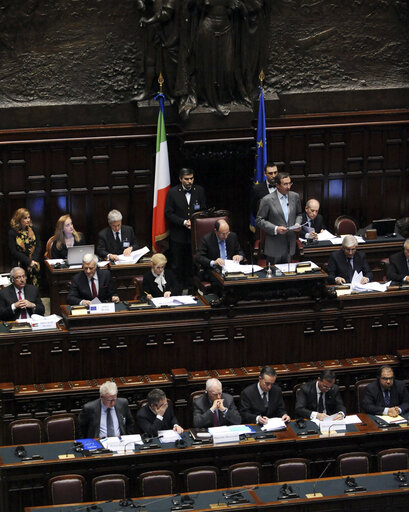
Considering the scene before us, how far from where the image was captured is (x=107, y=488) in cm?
1319

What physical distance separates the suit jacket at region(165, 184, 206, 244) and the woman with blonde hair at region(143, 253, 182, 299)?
1.89 metres

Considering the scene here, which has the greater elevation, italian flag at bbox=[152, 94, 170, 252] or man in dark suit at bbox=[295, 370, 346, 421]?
italian flag at bbox=[152, 94, 170, 252]

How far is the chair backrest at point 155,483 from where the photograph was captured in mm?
13297

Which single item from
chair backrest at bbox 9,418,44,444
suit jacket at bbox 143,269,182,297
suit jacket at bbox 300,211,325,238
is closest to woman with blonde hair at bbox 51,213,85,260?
suit jacket at bbox 143,269,182,297

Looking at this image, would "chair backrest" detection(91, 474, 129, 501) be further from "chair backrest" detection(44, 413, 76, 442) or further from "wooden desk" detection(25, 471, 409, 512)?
"chair backrest" detection(44, 413, 76, 442)

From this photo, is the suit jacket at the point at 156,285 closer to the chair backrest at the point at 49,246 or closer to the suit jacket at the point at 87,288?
the suit jacket at the point at 87,288

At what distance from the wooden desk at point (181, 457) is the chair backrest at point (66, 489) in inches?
13.2

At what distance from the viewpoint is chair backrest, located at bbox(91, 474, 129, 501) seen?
43.2ft

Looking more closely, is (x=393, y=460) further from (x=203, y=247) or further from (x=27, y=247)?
(x=27, y=247)

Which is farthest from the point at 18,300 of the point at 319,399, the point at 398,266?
→ the point at 398,266

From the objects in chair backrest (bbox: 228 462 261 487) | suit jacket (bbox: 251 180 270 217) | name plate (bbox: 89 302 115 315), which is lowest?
chair backrest (bbox: 228 462 261 487)

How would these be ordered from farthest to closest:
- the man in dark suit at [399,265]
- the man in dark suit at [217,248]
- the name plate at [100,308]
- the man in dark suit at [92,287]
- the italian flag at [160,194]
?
the italian flag at [160,194]
the man in dark suit at [399,265]
the man in dark suit at [217,248]
the man in dark suit at [92,287]
the name plate at [100,308]

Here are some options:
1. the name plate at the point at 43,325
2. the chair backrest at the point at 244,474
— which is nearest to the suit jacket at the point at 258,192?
the name plate at the point at 43,325

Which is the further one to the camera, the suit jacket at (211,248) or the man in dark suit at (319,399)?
the suit jacket at (211,248)
